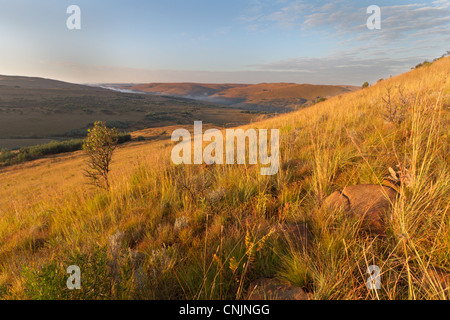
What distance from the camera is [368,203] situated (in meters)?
2.01

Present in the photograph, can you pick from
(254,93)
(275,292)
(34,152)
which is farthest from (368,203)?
(254,93)

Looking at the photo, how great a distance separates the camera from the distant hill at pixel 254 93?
8919 cm

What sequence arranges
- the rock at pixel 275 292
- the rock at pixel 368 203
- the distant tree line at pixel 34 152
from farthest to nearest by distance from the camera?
the distant tree line at pixel 34 152
the rock at pixel 368 203
the rock at pixel 275 292

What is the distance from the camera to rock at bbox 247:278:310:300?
1.36 m

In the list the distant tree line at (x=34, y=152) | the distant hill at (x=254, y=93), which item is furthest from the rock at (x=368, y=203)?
the distant hill at (x=254, y=93)

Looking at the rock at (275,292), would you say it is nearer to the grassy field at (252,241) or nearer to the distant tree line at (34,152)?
the grassy field at (252,241)

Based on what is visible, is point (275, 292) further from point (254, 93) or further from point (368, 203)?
point (254, 93)

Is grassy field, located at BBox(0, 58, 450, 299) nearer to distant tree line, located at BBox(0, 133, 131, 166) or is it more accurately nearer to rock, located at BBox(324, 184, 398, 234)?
rock, located at BBox(324, 184, 398, 234)

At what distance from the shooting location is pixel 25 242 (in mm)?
2996

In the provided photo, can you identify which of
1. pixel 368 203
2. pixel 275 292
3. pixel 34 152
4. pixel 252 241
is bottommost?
pixel 34 152

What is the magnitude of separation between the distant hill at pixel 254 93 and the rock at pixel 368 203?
6165 centimetres

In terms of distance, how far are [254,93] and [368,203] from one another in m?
120

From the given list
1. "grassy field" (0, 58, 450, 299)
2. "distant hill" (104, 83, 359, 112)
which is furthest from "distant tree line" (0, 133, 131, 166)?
"distant hill" (104, 83, 359, 112)

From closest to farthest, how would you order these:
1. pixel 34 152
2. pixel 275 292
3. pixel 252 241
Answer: pixel 275 292
pixel 252 241
pixel 34 152
